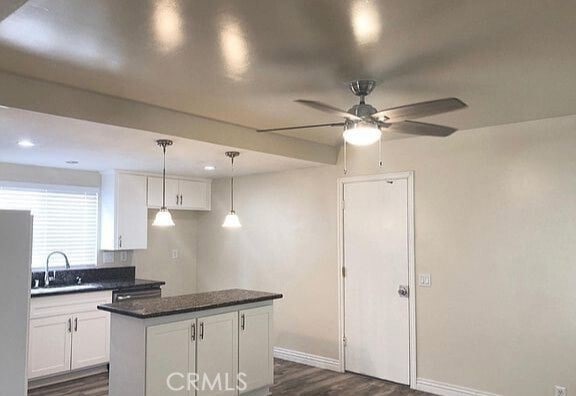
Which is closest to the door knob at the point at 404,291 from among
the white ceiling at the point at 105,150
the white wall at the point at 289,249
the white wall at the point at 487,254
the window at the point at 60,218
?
the white wall at the point at 487,254

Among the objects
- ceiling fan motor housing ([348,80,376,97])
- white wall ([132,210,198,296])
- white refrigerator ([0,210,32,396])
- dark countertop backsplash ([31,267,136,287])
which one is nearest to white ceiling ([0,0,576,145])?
ceiling fan motor housing ([348,80,376,97])

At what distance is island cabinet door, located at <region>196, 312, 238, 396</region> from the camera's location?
12.5ft

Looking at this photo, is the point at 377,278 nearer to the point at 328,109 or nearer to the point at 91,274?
the point at 328,109

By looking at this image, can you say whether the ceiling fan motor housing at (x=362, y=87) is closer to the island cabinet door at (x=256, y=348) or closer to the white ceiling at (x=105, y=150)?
the white ceiling at (x=105, y=150)

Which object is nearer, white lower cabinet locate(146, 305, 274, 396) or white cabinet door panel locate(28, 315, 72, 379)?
white lower cabinet locate(146, 305, 274, 396)

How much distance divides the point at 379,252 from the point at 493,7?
3197 mm

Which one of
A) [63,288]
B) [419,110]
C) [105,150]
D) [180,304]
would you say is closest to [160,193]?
[63,288]

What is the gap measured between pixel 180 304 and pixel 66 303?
1.70m

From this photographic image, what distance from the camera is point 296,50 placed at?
2.47 metres

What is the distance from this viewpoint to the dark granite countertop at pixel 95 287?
466 cm

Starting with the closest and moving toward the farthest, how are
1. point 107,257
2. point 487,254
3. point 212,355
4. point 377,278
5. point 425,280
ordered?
point 212,355 → point 487,254 → point 425,280 → point 377,278 → point 107,257

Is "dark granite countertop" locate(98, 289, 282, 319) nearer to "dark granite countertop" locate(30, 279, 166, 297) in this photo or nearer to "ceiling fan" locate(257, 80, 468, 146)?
"dark granite countertop" locate(30, 279, 166, 297)

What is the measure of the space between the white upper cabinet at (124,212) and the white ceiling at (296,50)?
2414 millimetres

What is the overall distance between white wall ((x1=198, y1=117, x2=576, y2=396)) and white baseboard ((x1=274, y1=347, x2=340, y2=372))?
0.28 ft
